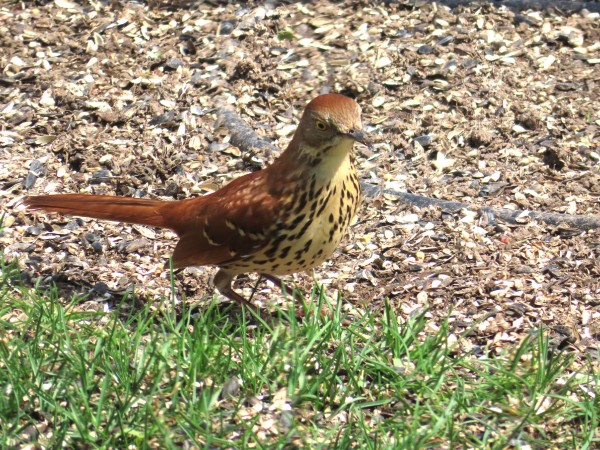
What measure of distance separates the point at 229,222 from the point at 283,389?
89 cm

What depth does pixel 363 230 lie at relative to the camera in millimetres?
4816

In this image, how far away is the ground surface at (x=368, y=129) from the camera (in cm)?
442

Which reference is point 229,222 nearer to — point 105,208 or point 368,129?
point 105,208

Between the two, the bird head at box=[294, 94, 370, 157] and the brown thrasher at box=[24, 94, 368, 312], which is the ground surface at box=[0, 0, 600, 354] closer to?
the brown thrasher at box=[24, 94, 368, 312]

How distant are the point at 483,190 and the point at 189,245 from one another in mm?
1606

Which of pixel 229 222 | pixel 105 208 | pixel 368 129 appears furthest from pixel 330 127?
pixel 368 129

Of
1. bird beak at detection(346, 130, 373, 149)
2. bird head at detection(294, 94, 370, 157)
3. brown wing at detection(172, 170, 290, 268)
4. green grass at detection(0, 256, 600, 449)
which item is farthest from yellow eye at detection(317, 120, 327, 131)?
green grass at detection(0, 256, 600, 449)

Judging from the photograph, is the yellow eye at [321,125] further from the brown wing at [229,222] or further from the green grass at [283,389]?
the green grass at [283,389]

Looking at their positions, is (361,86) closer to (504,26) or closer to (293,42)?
(293,42)

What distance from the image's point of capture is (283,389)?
3.45 metres

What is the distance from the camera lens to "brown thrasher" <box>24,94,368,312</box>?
12.7 feet

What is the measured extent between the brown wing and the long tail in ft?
0.31

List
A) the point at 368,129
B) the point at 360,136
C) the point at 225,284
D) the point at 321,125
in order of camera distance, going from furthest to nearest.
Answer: the point at 368,129 < the point at 225,284 < the point at 321,125 < the point at 360,136

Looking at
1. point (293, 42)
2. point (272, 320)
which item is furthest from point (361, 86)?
point (272, 320)
